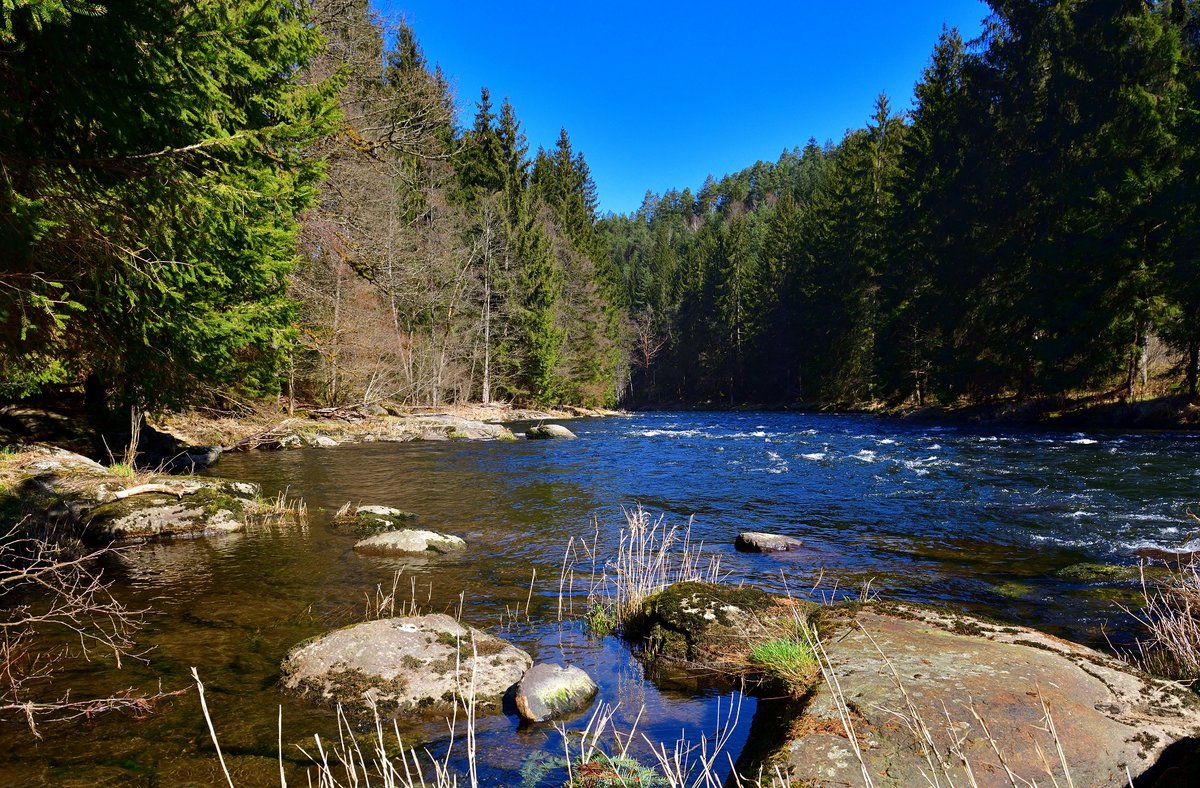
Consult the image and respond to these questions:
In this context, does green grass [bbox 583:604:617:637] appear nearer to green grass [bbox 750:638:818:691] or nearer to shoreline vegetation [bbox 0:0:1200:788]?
shoreline vegetation [bbox 0:0:1200:788]

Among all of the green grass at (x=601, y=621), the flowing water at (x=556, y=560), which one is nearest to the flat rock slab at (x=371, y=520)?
the flowing water at (x=556, y=560)

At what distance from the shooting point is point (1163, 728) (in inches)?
115

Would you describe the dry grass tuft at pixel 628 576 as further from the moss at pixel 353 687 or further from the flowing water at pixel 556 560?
the moss at pixel 353 687

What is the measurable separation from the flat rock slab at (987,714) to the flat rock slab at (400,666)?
226cm

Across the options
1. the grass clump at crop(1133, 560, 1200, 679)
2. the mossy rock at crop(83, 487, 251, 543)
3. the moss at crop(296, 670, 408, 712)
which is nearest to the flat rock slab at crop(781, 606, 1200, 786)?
the grass clump at crop(1133, 560, 1200, 679)

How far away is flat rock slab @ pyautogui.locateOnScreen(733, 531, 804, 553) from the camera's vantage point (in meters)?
8.46

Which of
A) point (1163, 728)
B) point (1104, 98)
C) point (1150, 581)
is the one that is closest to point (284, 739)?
point (1163, 728)

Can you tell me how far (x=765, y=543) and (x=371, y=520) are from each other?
586cm

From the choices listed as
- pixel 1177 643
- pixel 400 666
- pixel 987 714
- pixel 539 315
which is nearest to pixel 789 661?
pixel 987 714

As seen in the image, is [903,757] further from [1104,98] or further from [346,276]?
[1104,98]

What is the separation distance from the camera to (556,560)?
810 centimetres

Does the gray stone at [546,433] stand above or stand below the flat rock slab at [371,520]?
above

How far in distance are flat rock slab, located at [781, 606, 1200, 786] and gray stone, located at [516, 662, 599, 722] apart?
163 centimetres

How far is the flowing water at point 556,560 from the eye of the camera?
12.5 ft
